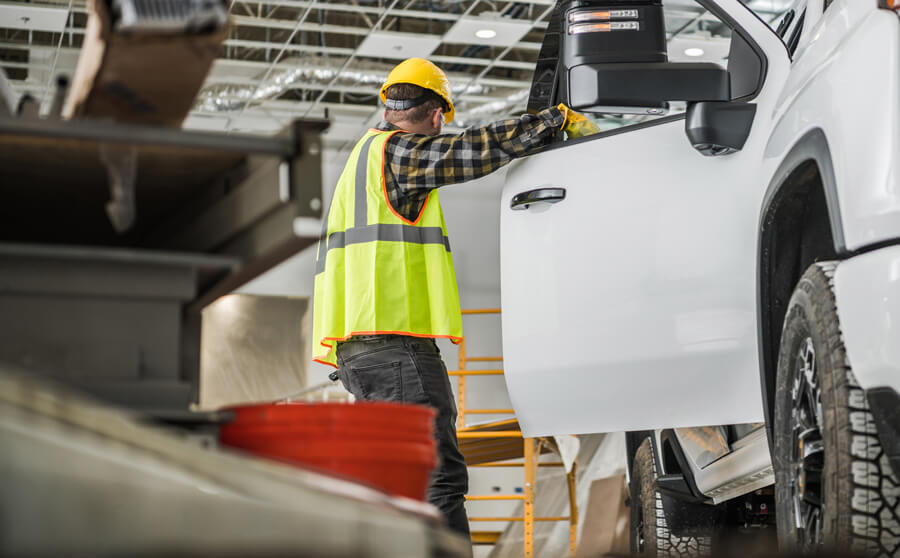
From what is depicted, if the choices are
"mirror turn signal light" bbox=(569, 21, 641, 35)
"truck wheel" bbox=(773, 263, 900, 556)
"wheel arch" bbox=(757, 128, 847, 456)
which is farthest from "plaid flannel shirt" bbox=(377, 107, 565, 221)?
"truck wheel" bbox=(773, 263, 900, 556)

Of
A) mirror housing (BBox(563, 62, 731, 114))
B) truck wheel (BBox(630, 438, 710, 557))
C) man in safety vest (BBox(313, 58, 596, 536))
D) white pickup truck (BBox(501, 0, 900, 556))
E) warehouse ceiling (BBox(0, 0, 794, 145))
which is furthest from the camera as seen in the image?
warehouse ceiling (BBox(0, 0, 794, 145))

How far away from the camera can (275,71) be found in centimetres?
1412

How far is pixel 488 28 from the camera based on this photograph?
12.8 m

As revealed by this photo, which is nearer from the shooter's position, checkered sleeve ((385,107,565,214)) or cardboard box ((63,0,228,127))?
cardboard box ((63,0,228,127))

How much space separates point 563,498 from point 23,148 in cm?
1256

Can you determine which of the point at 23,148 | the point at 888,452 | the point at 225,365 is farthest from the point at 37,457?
the point at 225,365

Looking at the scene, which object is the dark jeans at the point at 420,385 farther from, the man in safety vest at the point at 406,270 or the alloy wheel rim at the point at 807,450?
the alloy wheel rim at the point at 807,450

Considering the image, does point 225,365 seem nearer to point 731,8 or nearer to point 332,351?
point 332,351

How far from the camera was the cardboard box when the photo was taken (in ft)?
4.63

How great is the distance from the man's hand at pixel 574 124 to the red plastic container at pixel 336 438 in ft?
6.64

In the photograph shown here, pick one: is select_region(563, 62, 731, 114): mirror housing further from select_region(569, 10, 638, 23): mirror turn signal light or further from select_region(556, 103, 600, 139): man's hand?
select_region(556, 103, 600, 139): man's hand

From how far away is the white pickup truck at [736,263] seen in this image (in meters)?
2.07

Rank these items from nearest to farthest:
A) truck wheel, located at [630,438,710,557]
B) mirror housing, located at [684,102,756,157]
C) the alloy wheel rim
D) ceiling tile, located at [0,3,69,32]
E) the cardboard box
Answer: the cardboard box
the alloy wheel rim
mirror housing, located at [684,102,756,157]
truck wheel, located at [630,438,710,557]
ceiling tile, located at [0,3,69,32]

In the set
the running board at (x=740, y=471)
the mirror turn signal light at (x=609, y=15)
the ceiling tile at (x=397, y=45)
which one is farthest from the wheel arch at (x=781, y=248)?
the ceiling tile at (x=397, y=45)
